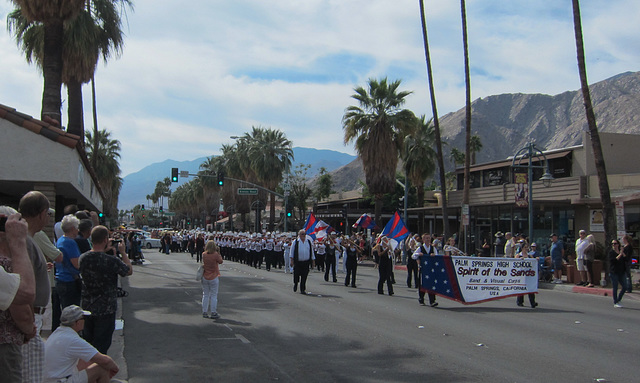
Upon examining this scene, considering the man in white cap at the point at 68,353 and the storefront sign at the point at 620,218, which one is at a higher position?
the storefront sign at the point at 620,218

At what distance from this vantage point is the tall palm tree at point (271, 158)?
53375 millimetres

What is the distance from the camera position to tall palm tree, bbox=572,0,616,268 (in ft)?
64.2

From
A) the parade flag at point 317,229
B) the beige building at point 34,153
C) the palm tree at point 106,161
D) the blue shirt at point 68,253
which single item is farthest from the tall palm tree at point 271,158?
the blue shirt at point 68,253

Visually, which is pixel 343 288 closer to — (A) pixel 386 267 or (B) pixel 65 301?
(A) pixel 386 267

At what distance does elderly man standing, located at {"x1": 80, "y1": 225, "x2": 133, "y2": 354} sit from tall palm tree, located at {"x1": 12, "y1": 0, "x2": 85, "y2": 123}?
41.3 ft

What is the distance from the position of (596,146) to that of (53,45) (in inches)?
717

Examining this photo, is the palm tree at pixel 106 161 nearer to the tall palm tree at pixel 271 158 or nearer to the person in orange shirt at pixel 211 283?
the tall palm tree at pixel 271 158

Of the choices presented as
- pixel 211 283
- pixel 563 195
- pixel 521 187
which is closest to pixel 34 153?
pixel 211 283

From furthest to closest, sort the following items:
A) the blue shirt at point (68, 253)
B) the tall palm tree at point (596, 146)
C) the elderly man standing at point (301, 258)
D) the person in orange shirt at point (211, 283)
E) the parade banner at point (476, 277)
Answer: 1. the tall palm tree at point (596, 146)
2. the elderly man standing at point (301, 258)
3. the parade banner at point (476, 277)
4. the person in orange shirt at point (211, 283)
5. the blue shirt at point (68, 253)

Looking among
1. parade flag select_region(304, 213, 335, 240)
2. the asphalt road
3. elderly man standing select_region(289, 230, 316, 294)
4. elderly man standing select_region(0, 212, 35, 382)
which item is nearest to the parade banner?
the asphalt road

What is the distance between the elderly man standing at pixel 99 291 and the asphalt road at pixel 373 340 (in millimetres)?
915

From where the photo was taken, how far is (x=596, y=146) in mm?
20016

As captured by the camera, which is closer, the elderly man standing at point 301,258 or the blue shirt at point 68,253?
the blue shirt at point 68,253

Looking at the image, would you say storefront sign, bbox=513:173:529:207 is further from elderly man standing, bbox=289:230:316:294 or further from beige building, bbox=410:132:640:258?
elderly man standing, bbox=289:230:316:294
